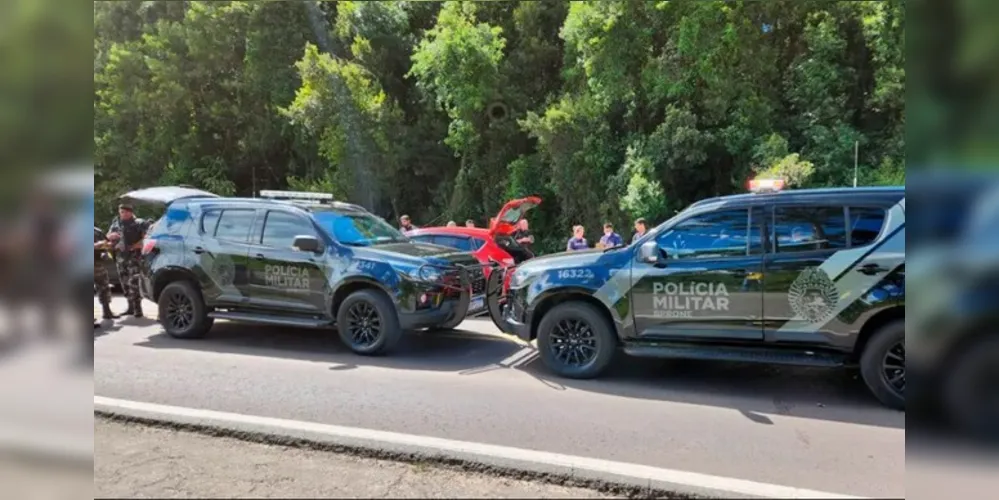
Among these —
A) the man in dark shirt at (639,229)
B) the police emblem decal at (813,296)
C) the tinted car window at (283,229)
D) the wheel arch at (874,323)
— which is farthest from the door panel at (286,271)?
the wheel arch at (874,323)

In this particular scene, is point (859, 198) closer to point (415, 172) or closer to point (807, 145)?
point (807, 145)

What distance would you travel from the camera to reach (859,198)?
11.6 ft

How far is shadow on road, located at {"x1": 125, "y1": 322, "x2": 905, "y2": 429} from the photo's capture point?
3.88 meters

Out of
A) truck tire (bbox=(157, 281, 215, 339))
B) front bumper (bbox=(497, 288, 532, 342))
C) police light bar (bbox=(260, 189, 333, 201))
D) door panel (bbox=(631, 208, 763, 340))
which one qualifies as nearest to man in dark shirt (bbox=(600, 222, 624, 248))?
door panel (bbox=(631, 208, 763, 340))

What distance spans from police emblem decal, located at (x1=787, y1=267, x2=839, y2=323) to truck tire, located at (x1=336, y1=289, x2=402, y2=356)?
268 cm

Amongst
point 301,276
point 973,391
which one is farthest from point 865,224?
point 301,276

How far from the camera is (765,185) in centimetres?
362

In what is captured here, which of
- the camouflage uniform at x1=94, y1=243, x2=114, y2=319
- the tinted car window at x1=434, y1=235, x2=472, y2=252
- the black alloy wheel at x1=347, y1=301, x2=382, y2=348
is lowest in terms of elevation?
the black alloy wheel at x1=347, y1=301, x2=382, y2=348

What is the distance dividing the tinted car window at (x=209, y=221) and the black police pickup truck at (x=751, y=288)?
2160 mm

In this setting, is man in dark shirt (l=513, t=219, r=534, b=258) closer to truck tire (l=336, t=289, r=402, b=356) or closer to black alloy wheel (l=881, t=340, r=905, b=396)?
truck tire (l=336, t=289, r=402, b=356)

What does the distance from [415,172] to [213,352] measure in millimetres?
2061

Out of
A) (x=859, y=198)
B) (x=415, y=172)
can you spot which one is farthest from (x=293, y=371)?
(x=859, y=198)

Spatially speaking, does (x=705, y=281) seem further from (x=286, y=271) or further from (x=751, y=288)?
(x=286, y=271)

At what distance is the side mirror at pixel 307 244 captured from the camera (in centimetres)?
471
